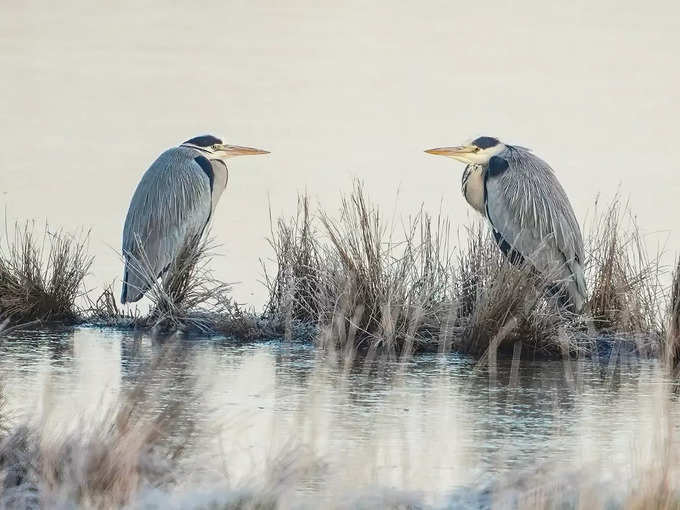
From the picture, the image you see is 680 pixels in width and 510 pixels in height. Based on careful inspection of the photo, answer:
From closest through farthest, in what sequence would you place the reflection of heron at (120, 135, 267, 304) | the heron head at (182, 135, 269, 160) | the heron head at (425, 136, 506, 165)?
the reflection of heron at (120, 135, 267, 304) < the heron head at (425, 136, 506, 165) < the heron head at (182, 135, 269, 160)

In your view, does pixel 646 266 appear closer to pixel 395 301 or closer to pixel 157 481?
pixel 395 301

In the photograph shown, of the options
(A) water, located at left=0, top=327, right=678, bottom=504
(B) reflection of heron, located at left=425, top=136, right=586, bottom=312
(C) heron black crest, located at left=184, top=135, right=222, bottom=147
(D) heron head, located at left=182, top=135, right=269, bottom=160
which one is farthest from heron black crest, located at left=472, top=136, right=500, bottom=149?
(A) water, located at left=0, top=327, right=678, bottom=504

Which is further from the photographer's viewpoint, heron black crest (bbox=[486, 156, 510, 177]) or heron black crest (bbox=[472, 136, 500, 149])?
heron black crest (bbox=[472, 136, 500, 149])

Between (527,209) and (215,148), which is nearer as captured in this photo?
(527,209)

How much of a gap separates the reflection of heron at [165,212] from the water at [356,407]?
38.2 inches

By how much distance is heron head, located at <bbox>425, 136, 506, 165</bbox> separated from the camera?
29.8 ft

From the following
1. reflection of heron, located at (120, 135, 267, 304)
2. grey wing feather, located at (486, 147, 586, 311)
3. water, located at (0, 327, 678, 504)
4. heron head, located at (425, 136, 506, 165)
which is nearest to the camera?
water, located at (0, 327, 678, 504)

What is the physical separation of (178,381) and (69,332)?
213cm

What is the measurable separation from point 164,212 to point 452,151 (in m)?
2.14

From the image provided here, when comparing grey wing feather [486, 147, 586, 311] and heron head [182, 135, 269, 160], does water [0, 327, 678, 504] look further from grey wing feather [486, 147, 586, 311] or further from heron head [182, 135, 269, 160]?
heron head [182, 135, 269, 160]

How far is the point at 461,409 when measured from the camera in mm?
5520

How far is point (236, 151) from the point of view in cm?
1009

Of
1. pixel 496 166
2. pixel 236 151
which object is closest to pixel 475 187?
pixel 496 166

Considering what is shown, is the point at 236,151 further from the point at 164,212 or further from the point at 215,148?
the point at 164,212
